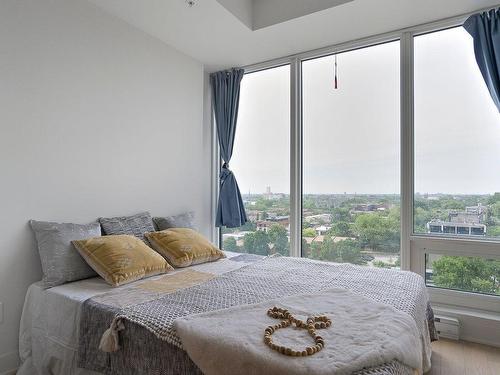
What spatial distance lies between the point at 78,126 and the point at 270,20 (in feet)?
5.97

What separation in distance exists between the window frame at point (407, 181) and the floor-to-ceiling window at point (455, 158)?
50mm

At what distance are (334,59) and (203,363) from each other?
304cm

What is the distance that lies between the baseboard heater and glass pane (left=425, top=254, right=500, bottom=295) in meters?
0.28

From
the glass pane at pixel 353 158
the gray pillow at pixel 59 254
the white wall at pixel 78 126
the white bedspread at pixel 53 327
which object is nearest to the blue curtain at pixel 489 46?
the glass pane at pixel 353 158

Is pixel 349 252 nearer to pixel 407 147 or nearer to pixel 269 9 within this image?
pixel 407 147

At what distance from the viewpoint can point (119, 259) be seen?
2064 millimetres

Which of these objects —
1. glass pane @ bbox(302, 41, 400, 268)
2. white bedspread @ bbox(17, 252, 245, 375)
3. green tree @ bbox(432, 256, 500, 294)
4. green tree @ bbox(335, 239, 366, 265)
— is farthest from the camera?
green tree @ bbox(335, 239, 366, 265)

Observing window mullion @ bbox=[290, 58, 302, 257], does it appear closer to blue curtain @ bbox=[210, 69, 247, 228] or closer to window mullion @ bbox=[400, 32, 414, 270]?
blue curtain @ bbox=[210, 69, 247, 228]

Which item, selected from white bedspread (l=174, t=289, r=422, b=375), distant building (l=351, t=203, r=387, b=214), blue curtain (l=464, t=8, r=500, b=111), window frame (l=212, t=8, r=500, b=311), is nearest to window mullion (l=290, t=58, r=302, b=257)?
window frame (l=212, t=8, r=500, b=311)

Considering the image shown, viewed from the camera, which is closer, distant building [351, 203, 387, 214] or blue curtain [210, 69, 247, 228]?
distant building [351, 203, 387, 214]

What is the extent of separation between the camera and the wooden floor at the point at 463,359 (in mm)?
2066

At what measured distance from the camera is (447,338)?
2.54 metres

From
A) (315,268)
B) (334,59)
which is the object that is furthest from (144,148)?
(334,59)

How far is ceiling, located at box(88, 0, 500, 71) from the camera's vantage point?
2.53m
